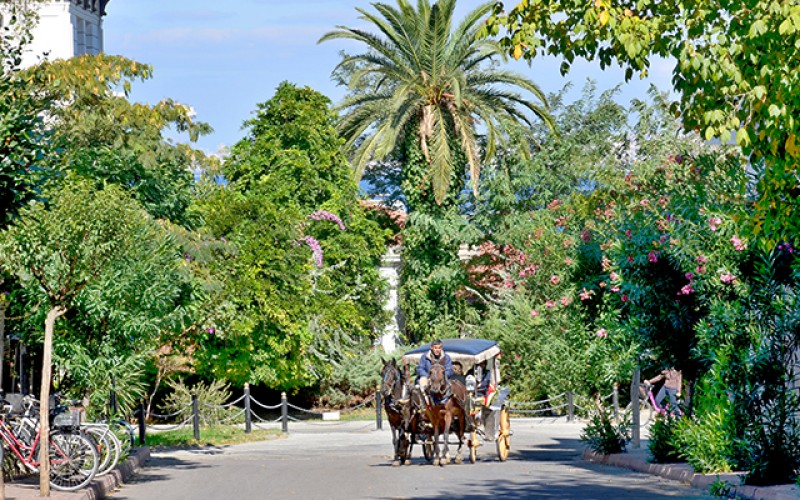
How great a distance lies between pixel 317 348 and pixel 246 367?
191 inches

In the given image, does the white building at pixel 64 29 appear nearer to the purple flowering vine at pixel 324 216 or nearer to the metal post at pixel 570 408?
the purple flowering vine at pixel 324 216

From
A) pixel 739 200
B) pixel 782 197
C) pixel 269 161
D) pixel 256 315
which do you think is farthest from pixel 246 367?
pixel 782 197

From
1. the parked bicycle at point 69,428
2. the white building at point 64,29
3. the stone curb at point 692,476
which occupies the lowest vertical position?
the stone curb at point 692,476

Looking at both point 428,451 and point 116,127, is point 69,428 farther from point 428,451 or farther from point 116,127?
point 116,127

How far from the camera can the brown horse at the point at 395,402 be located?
24906 mm

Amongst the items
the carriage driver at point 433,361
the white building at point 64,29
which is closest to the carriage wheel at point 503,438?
the carriage driver at point 433,361

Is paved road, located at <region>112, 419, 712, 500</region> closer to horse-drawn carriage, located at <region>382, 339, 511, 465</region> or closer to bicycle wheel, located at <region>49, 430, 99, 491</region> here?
horse-drawn carriage, located at <region>382, 339, 511, 465</region>

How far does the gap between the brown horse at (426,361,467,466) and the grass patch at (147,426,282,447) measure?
A: 1012cm

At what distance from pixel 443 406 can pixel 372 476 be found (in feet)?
9.20

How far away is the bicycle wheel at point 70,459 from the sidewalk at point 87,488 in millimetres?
175

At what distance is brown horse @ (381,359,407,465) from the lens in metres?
24.9

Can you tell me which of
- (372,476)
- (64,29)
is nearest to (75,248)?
(372,476)

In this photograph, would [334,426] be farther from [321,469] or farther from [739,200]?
[739,200]

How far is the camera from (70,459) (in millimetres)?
19500
